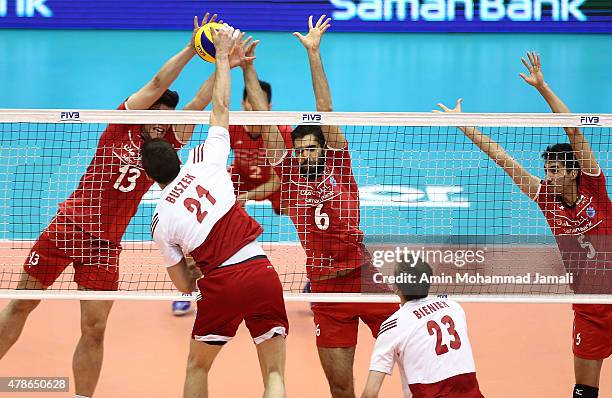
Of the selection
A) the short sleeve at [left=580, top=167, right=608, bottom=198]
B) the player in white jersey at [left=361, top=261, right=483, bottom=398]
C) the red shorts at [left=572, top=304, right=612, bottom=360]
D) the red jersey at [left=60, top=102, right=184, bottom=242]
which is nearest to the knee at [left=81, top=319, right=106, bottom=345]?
the red jersey at [left=60, top=102, right=184, bottom=242]

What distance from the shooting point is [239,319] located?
17.6 feet

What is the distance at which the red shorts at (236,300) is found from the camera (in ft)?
17.3

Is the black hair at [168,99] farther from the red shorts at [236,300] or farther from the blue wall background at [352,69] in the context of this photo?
the blue wall background at [352,69]

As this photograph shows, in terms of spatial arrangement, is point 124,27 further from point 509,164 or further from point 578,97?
point 509,164

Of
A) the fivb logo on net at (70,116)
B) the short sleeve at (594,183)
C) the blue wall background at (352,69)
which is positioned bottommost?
the short sleeve at (594,183)

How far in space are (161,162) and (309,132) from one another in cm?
135

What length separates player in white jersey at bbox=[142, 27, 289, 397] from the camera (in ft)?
17.2

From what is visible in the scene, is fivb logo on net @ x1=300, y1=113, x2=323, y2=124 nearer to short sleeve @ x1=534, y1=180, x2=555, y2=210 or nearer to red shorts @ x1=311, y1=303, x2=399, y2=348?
red shorts @ x1=311, y1=303, x2=399, y2=348

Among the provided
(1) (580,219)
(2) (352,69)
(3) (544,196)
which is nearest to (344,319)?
(3) (544,196)

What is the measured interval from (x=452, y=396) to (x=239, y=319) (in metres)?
1.38

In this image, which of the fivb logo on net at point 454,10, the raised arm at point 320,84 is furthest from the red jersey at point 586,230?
the fivb logo on net at point 454,10

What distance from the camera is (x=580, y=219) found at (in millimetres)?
6297

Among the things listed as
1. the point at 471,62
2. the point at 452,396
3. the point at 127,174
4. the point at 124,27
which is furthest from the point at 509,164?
the point at 124,27

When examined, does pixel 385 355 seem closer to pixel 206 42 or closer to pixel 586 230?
pixel 586 230
